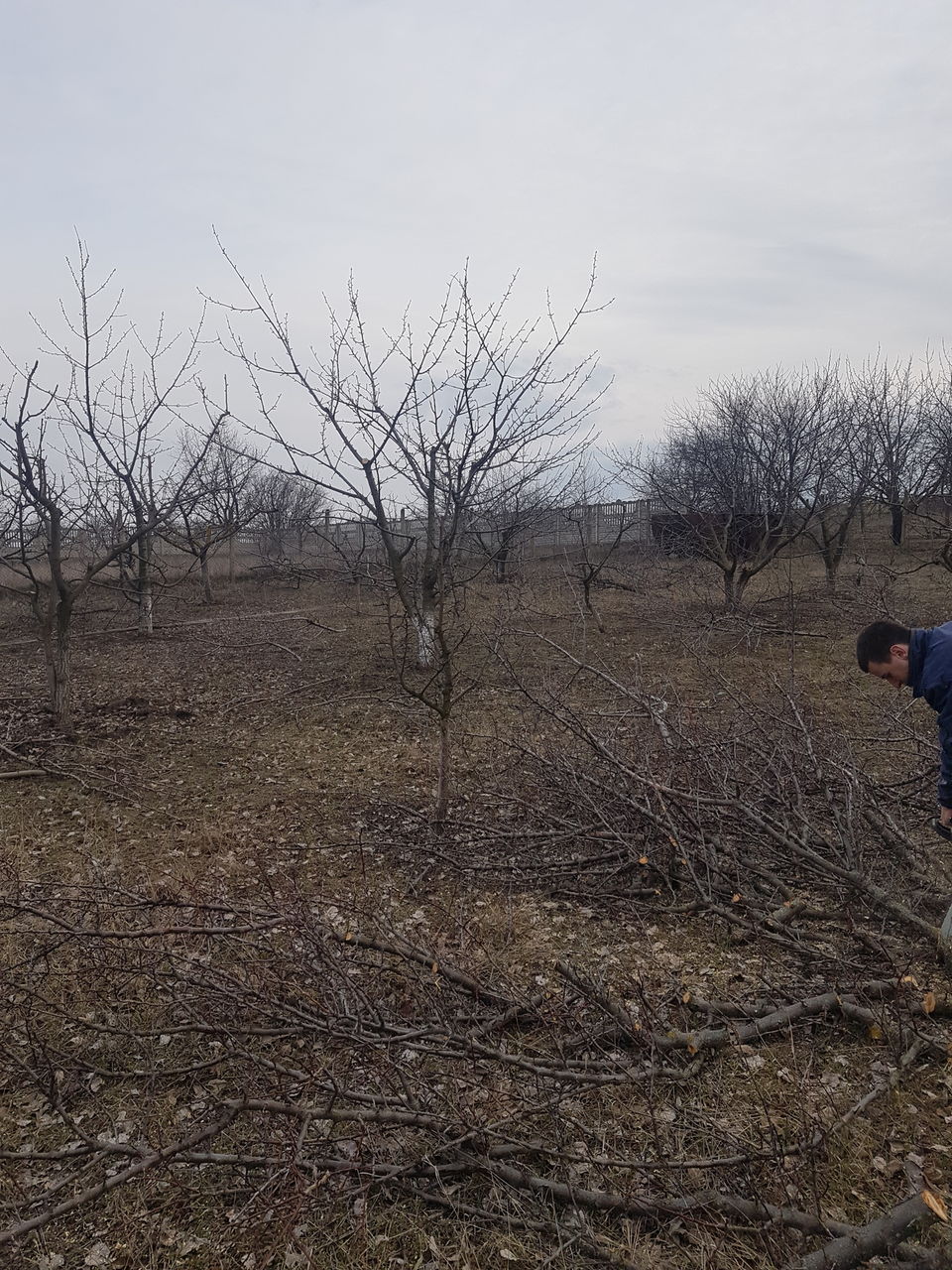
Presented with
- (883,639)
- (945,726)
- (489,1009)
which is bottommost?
(489,1009)

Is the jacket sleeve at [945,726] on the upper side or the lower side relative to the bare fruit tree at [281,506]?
lower

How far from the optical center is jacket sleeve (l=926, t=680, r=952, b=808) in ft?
11.0

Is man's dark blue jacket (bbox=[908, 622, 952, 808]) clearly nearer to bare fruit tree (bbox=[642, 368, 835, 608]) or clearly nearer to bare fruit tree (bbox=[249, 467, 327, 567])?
bare fruit tree (bbox=[642, 368, 835, 608])

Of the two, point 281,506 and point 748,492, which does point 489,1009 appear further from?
point 281,506

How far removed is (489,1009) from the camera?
321cm

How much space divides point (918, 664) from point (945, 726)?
262mm

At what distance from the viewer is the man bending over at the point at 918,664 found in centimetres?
337

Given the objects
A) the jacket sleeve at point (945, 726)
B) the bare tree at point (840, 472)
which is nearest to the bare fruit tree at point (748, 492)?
the bare tree at point (840, 472)

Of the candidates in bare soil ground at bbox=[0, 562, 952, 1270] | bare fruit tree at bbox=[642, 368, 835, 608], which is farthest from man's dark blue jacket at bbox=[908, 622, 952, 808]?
bare fruit tree at bbox=[642, 368, 835, 608]

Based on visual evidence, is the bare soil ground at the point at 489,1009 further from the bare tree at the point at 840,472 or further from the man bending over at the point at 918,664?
the bare tree at the point at 840,472

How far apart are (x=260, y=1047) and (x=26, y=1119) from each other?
0.81 metres

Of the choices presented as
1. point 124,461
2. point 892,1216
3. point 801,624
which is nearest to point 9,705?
point 124,461

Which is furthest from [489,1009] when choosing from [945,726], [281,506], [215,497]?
[281,506]

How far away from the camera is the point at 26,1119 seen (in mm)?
3002
